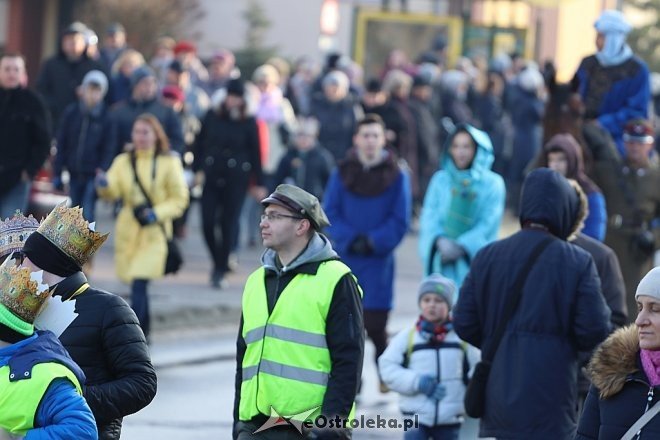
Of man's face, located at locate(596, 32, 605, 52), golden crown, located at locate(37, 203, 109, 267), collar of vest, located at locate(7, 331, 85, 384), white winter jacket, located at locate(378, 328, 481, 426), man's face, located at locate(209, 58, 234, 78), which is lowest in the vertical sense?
white winter jacket, located at locate(378, 328, 481, 426)

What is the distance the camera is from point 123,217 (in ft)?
47.0

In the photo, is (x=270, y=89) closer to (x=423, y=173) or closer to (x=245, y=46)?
(x=423, y=173)

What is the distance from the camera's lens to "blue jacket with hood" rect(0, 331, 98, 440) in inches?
213

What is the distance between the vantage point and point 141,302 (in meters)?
14.0

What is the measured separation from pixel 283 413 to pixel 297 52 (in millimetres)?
37829

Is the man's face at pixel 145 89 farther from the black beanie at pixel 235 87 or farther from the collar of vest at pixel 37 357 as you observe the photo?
the collar of vest at pixel 37 357

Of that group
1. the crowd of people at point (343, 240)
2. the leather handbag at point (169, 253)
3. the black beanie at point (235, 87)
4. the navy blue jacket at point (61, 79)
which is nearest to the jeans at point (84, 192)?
the crowd of people at point (343, 240)

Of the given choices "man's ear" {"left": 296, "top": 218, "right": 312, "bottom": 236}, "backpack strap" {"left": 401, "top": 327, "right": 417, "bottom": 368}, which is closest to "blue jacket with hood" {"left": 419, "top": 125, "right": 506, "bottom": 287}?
"backpack strap" {"left": 401, "top": 327, "right": 417, "bottom": 368}

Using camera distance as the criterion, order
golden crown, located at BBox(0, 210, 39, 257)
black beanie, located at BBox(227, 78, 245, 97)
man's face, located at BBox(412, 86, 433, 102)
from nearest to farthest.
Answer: golden crown, located at BBox(0, 210, 39, 257), black beanie, located at BBox(227, 78, 245, 97), man's face, located at BBox(412, 86, 433, 102)

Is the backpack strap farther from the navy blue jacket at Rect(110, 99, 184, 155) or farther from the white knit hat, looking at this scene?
the navy blue jacket at Rect(110, 99, 184, 155)

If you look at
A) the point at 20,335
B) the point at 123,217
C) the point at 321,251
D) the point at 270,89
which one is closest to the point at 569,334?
the point at 321,251

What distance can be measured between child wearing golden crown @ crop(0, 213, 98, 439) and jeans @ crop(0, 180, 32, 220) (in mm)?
10485

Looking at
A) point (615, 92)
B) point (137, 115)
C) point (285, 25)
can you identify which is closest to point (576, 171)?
point (615, 92)

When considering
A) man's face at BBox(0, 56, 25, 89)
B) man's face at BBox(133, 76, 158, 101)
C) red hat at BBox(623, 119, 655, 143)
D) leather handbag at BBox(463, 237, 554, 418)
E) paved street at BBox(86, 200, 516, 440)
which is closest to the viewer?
leather handbag at BBox(463, 237, 554, 418)
